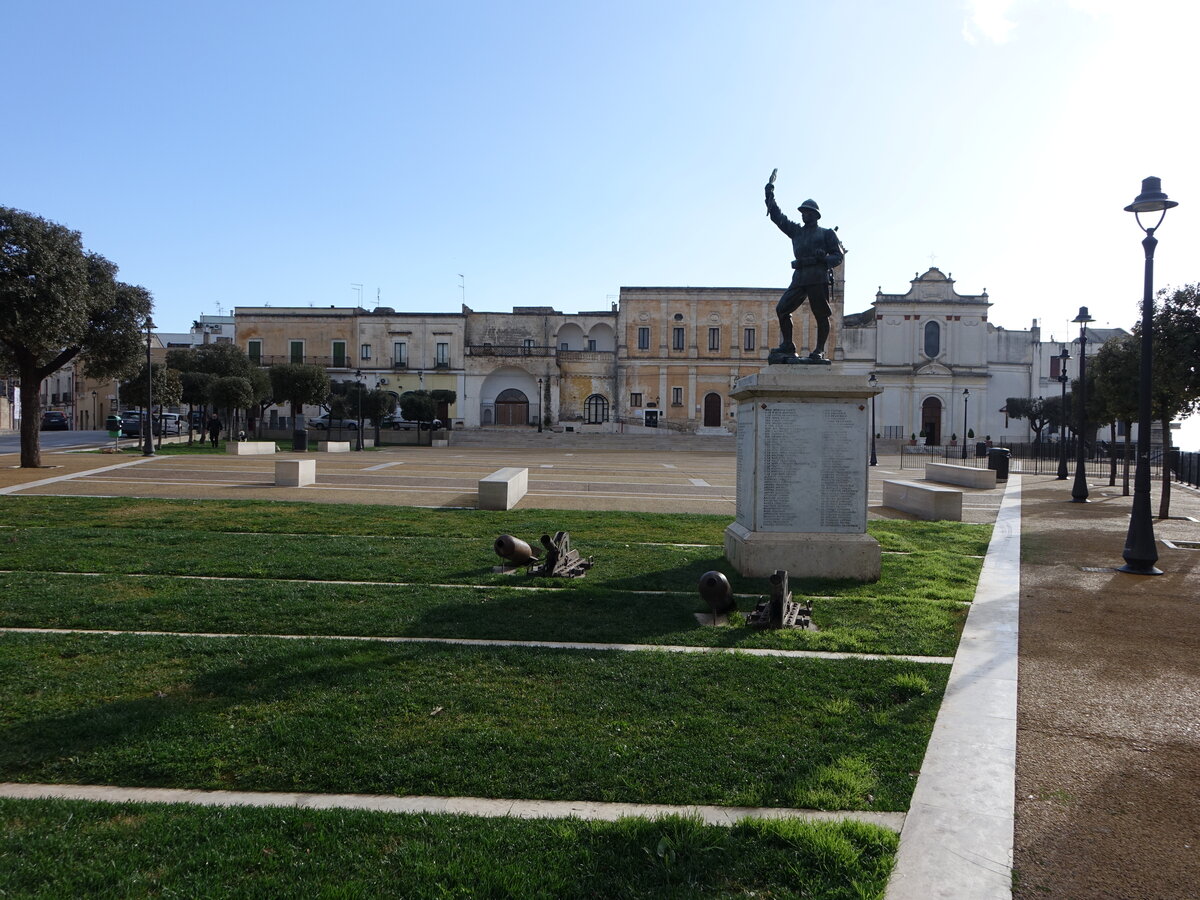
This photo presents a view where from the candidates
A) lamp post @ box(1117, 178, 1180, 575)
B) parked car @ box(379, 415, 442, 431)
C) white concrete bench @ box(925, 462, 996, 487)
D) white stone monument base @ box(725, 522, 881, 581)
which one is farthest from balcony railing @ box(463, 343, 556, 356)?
white stone monument base @ box(725, 522, 881, 581)

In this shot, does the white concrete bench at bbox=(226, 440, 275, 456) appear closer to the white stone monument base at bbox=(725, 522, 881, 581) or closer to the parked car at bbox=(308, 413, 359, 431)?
the parked car at bbox=(308, 413, 359, 431)

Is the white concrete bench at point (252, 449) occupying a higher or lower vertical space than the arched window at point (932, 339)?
lower

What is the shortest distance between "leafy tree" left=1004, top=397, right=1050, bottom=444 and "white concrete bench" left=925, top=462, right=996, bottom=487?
37044 millimetres

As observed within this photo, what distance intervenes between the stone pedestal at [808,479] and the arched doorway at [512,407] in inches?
2105

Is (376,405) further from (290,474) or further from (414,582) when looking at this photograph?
(414,582)

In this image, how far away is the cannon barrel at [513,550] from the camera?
851 cm

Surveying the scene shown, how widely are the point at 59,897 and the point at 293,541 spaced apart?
25.9ft

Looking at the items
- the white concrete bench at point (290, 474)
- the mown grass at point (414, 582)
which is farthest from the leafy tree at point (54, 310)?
the mown grass at point (414, 582)

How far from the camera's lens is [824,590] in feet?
26.6

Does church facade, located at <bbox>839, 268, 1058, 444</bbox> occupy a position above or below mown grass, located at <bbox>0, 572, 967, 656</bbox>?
above

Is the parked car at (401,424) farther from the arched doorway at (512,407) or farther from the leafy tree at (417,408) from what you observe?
the arched doorway at (512,407)

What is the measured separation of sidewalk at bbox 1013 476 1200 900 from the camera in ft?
10.7

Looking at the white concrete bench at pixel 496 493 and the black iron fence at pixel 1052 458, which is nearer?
the white concrete bench at pixel 496 493

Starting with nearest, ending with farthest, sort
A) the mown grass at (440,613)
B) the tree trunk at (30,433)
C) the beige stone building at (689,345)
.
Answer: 1. the mown grass at (440,613)
2. the tree trunk at (30,433)
3. the beige stone building at (689,345)
